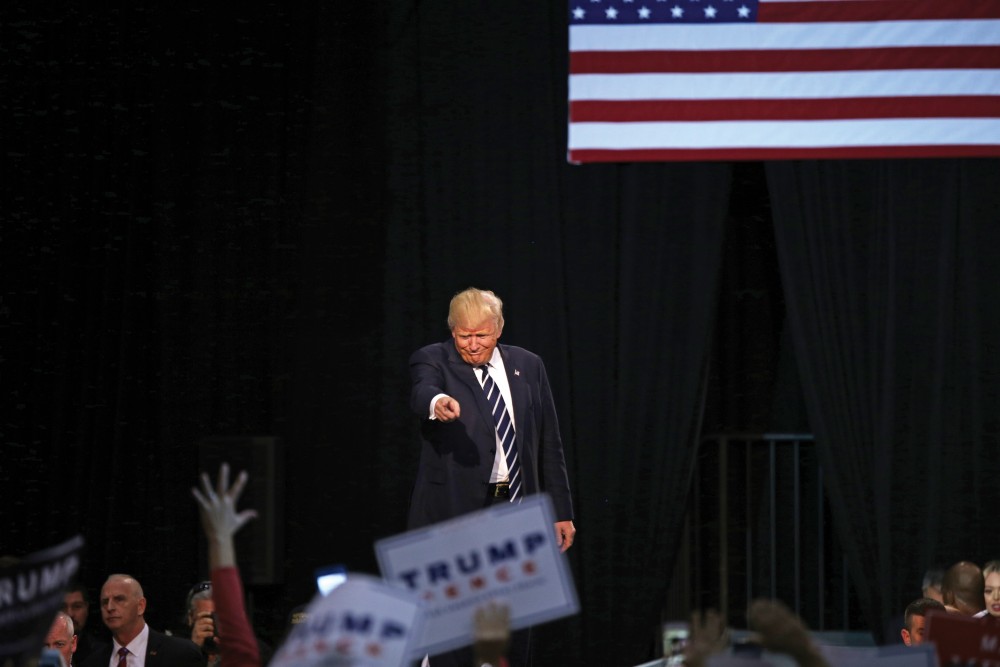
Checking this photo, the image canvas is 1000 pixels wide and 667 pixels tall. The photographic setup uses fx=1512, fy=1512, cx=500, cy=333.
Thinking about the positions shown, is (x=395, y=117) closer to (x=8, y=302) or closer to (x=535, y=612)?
(x=8, y=302)

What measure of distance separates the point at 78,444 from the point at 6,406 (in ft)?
1.32

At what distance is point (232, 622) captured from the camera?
2.70 meters


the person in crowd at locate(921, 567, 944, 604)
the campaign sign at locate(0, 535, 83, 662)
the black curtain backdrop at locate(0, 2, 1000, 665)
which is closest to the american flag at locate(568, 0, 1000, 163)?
the black curtain backdrop at locate(0, 2, 1000, 665)

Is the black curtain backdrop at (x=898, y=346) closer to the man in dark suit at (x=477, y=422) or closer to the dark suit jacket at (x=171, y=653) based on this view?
the man in dark suit at (x=477, y=422)

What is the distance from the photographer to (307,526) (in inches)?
283

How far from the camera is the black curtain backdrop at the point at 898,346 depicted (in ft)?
23.3

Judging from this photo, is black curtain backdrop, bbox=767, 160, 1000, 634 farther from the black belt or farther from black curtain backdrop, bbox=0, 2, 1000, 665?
the black belt

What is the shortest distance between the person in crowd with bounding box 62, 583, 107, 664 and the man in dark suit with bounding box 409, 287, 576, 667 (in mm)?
1717

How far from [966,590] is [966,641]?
263cm

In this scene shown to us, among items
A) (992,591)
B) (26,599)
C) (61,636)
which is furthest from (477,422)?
(26,599)

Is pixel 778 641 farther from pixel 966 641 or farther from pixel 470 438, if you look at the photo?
pixel 470 438

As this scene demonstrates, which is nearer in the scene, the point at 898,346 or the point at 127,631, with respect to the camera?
the point at 127,631

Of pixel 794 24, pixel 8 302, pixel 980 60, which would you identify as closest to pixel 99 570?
pixel 8 302

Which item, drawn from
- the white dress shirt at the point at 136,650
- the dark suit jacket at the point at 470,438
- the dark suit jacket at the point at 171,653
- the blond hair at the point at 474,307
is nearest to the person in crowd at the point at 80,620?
the white dress shirt at the point at 136,650
